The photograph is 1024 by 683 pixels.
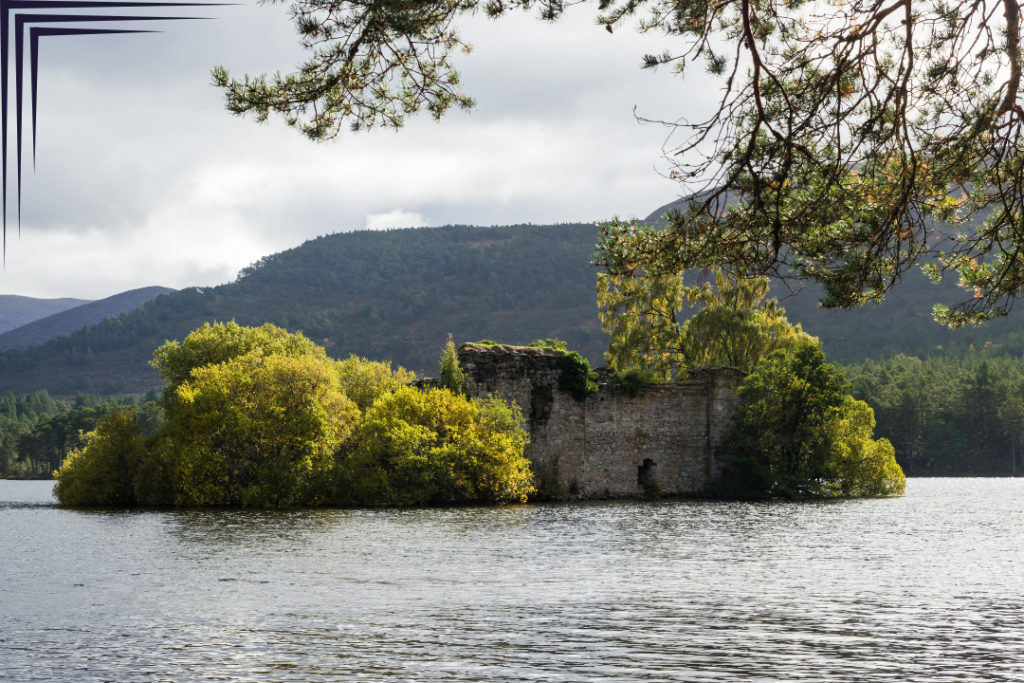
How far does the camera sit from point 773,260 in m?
8.93

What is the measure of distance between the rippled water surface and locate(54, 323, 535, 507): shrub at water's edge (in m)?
7.65

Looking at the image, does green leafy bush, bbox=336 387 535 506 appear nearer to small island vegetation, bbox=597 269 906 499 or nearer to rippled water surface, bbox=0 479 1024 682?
small island vegetation, bbox=597 269 906 499

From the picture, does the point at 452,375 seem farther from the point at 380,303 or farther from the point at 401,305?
the point at 380,303

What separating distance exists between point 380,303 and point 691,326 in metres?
125

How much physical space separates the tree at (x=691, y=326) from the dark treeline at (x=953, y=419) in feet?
124

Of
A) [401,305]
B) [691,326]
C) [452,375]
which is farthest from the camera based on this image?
[401,305]

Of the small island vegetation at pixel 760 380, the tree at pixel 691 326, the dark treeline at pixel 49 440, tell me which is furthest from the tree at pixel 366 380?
the dark treeline at pixel 49 440

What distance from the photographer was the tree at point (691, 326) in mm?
40469

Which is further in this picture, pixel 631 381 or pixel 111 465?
pixel 631 381

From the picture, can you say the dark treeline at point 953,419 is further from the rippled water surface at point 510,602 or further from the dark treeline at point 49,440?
the dark treeline at point 49,440

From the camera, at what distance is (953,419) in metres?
77.4

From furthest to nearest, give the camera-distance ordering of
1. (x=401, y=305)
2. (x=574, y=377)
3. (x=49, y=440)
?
(x=401, y=305) < (x=49, y=440) < (x=574, y=377)

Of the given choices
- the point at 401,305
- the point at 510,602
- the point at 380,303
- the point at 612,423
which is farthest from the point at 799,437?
the point at 380,303

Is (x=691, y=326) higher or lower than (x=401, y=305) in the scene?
lower
